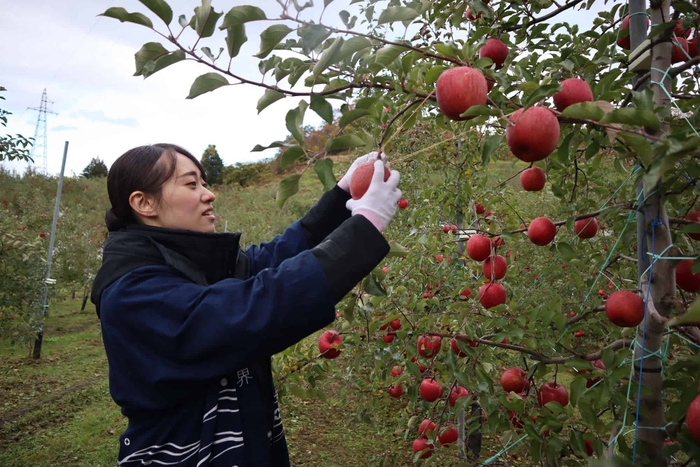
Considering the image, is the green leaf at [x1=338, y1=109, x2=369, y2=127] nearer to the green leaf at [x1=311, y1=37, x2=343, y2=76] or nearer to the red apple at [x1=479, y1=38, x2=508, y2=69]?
the green leaf at [x1=311, y1=37, x2=343, y2=76]

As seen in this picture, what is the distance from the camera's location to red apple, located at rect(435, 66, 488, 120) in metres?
0.97

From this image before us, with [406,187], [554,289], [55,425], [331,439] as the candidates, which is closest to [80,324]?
[55,425]

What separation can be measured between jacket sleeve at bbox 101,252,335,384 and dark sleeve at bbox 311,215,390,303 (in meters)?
0.02

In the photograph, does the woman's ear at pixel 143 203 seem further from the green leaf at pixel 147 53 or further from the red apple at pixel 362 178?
the red apple at pixel 362 178

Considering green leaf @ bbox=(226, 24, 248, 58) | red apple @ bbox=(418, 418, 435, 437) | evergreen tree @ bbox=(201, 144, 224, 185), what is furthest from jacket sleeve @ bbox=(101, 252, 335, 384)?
evergreen tree @ bbox=(201, 144, 224, 185)

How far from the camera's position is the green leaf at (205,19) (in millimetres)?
892

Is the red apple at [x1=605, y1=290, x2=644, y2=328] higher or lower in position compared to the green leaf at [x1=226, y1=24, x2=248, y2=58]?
lower

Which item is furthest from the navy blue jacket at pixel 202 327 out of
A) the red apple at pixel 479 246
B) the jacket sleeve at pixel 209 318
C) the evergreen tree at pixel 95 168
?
the evergreen tree at pixel 95 168

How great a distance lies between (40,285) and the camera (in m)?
6.56

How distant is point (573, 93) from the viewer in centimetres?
101

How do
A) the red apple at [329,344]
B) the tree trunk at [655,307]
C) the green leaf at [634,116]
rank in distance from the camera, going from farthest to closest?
the red apple at [329,344] → the tree trunk at [655,307] → the green leaf at [634,116]

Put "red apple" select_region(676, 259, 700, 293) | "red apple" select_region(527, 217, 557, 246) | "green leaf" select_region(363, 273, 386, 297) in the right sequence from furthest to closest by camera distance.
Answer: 1. "red apple" select_region(527, 217, 557, 246)
2. "green leaf" select_region(363, 273, 386, 297)
3. "red apple" select_region(676, 259, 700, 293)

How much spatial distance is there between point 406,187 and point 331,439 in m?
2.54

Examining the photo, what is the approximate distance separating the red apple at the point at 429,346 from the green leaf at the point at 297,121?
1.17 m
